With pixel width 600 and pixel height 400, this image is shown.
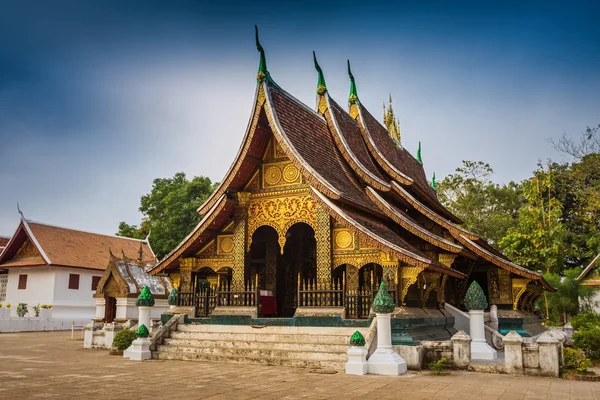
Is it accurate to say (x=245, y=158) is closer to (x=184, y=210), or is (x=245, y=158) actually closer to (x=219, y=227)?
(x=219, y=227)

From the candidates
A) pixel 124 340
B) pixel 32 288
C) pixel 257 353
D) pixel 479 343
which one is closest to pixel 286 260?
pixel 124 340

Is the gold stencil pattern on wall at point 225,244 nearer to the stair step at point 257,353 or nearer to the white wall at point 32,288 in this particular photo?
the stair step at point 257,353

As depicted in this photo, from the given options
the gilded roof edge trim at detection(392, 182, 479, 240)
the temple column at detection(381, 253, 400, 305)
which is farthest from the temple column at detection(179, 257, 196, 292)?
the gilded roof edge trim at detection(392, 182, 479, 240)

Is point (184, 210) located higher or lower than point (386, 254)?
higher

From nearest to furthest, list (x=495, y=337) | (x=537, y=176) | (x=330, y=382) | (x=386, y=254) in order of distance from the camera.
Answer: (x=330, y=382), (x=386, y=254), (x=495, y=337), (x=537, y=176)

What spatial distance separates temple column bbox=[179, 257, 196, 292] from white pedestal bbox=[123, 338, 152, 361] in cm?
216

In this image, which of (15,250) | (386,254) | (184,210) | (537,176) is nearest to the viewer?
(386,254)

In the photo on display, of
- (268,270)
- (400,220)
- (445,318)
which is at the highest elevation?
(400,220)

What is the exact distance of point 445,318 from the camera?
12.4 metres

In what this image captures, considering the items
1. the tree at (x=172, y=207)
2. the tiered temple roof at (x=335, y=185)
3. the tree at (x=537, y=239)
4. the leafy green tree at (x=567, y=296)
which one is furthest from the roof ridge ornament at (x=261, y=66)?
the tree at (x=172, y=207)

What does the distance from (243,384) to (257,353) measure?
9.62 ft

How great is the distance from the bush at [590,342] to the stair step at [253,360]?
206 inches

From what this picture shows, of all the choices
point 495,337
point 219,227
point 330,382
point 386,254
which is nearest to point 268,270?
point 219,227

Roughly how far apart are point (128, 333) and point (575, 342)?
9848 millimetres
